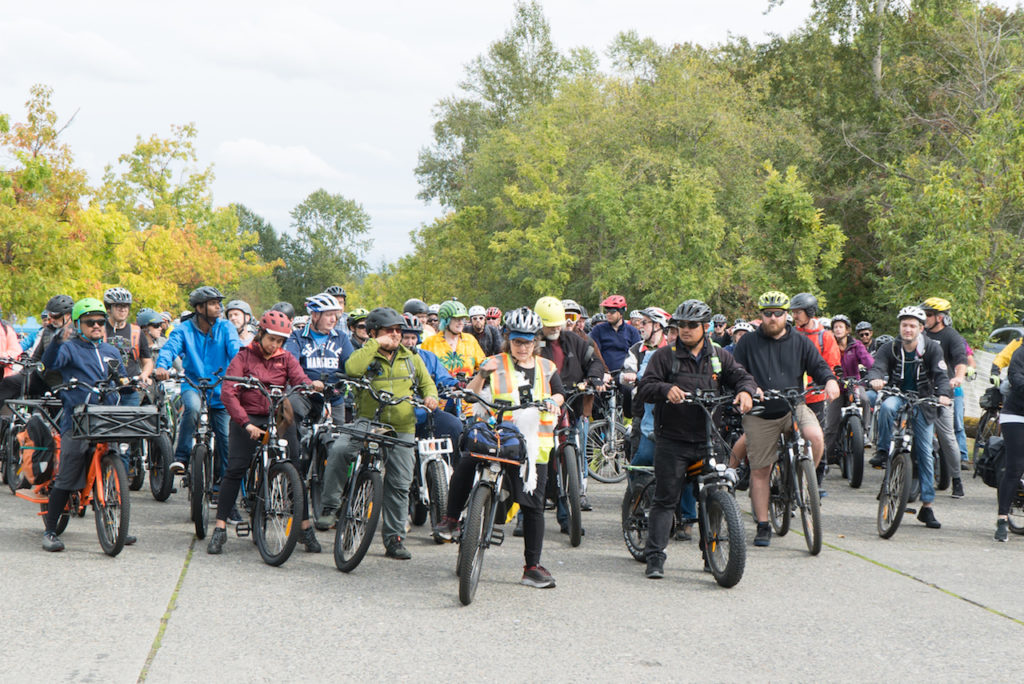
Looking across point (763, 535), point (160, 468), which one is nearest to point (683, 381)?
point (763, 535)

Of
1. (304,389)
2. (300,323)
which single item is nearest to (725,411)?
(304,389)

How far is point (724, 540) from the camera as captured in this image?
754cm

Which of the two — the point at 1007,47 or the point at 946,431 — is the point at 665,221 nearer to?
the point at 1007,47

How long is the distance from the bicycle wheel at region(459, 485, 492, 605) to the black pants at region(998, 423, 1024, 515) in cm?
499

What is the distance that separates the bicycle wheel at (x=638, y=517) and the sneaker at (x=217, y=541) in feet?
10.3

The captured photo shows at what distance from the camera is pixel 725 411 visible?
1061cm

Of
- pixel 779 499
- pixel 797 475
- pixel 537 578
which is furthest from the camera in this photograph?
pixel 779 499

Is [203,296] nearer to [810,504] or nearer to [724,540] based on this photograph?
[724,540]

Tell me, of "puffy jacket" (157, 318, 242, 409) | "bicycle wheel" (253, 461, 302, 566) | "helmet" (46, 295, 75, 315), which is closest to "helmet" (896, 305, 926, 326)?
"bicycle wheel" (253, 461, 302, 566)

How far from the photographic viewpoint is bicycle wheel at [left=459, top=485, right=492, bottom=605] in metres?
6.80

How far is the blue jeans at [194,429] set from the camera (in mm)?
9484

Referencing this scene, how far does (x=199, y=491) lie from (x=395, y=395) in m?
1.88

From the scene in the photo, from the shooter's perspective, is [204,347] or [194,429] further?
[194,429]

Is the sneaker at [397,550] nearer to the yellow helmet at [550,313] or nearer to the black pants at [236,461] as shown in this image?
the black pants at [236,461]
